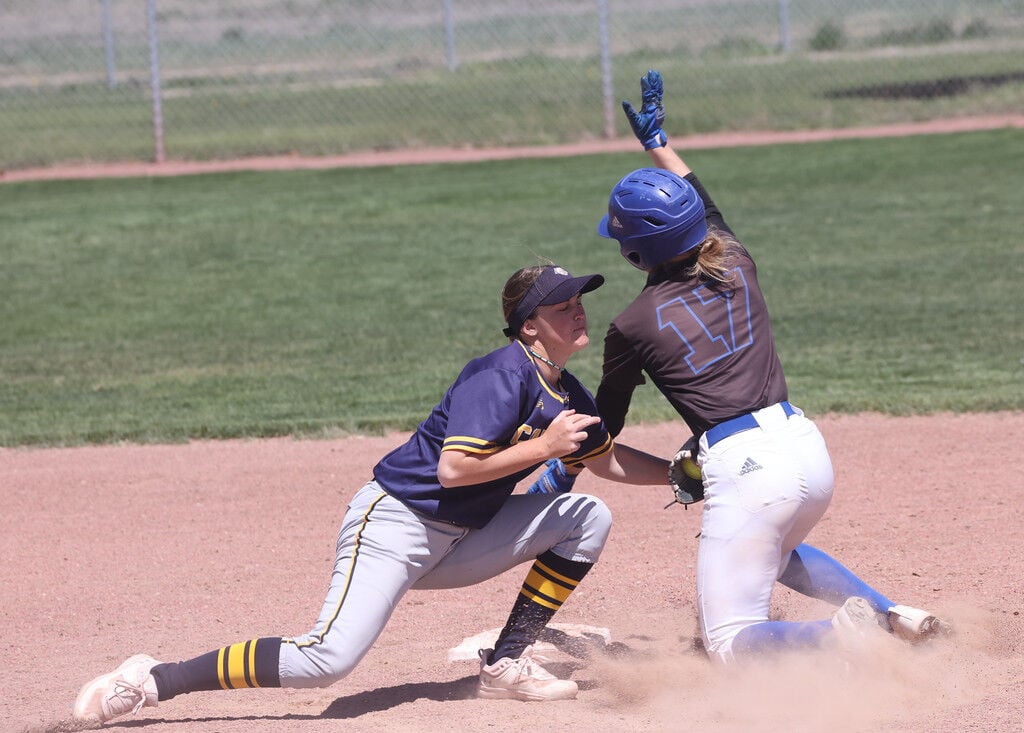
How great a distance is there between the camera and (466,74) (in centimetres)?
2061

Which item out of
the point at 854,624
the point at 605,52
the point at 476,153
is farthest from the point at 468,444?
the point at 476,153

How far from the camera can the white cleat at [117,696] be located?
412 cm

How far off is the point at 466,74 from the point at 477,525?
17018mm

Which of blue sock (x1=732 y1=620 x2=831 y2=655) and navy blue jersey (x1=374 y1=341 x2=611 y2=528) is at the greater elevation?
navy blue jersey (x1=374 y1=341 x2=611 y2=528)

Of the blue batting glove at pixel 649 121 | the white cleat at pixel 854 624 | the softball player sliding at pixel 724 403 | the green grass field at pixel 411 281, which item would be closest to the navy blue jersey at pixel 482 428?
the softball player sliding at pixel 724 403

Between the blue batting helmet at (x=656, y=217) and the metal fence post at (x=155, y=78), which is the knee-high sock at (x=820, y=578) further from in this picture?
the metal fence post at (x=155, y=78)

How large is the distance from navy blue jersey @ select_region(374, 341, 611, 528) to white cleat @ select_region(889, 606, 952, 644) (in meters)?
1.08

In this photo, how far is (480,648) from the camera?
16.0 feet

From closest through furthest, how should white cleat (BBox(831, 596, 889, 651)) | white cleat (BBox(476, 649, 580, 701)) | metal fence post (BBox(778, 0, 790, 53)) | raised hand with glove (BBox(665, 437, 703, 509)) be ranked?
1. white cleat (BBox(831, 596, 889, 651))
2. raised hand with glove (BBox(665, 437, 703, 509))
3. white cleat (BBox(476, 649, 580, 701))
4. metal fence post (BBox(778, 0, 790, 53))

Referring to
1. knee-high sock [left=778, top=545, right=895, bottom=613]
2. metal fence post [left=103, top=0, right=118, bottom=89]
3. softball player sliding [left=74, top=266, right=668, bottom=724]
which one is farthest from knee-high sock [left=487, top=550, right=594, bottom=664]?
metal fence post [left=103, top=0, right=118, bottom=89]

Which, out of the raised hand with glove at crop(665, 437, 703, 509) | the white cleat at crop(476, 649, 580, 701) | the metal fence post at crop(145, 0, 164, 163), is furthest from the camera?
the metal fence post at crop(145, 0, 164, 163)

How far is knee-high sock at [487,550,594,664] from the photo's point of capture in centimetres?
446

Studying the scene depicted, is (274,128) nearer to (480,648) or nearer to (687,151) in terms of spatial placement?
(687,151)

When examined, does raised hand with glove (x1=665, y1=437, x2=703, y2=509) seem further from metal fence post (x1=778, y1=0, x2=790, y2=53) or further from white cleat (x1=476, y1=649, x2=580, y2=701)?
metal fence post (x1=778, y1=0, x2=790, y2=53)
